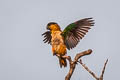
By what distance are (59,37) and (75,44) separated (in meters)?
0.47

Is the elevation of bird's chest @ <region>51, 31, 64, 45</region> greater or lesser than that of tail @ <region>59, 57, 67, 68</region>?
greater

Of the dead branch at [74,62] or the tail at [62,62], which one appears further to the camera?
the tail at [62,62]

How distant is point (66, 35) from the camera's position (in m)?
12.6

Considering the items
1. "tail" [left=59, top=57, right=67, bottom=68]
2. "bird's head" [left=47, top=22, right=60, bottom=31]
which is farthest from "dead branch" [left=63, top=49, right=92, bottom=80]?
"bird's head" [left=47, top=22, right=60, bottom=31]

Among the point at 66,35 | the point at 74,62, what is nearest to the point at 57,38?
the point at 66,35

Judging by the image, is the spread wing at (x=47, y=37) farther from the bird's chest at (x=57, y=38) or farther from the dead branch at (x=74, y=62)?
the dead branch at (x=74, y=62)

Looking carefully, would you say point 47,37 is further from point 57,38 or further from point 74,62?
point 74,62

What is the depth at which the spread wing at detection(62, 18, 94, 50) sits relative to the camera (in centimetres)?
1244

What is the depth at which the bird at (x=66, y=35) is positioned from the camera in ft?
39.9

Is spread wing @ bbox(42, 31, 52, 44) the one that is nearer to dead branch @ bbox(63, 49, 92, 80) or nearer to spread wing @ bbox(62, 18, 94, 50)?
spread wing @ bbox(62, 18, 94, 50)

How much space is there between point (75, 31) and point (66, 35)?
319mm

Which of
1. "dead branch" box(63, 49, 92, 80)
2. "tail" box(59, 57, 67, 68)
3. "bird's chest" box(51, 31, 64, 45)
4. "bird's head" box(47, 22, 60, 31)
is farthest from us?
"bird's head" box(47, 22, 60, 31)

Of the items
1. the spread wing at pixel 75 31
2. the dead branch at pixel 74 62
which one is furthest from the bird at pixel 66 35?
the dead branch at pixel 74 62

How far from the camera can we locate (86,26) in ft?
41.2
